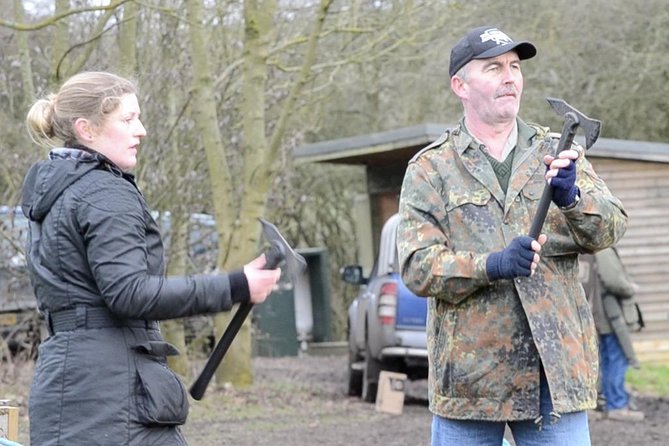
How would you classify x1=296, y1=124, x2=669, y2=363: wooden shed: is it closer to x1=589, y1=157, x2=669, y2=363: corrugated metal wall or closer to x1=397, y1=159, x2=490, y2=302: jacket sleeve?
x1=589, y1=157, x2=669, y2=363: corrugated metal wall

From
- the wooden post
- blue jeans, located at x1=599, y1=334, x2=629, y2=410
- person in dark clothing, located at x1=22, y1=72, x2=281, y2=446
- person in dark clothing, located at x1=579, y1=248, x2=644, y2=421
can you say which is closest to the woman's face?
person in dark clothing, located at x1=22, y1=72, x2=281, y2=446

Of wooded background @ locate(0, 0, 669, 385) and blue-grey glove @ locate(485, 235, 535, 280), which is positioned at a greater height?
wooded background @ locate(0, 0, 669, 385)

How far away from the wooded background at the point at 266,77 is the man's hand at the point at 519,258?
5.99 meters

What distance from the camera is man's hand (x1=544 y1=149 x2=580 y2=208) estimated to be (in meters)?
4.06

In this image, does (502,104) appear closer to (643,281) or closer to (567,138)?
(567,138)

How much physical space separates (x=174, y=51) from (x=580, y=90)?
9.16 m

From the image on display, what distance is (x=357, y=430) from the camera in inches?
425

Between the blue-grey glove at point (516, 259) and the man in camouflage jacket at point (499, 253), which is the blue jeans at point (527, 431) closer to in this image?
the man in camouflage jacket at point (499, 253)

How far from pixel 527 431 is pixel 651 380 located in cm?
1107

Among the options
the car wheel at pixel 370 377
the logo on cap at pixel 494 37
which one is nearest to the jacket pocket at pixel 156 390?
the logo on cap at pixel 494 37

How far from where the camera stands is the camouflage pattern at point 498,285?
4207 millimetres

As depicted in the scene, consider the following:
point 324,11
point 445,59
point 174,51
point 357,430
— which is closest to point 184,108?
point 174,51

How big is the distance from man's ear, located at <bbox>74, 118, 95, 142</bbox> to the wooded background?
5.65 m

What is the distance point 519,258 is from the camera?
401 cm
